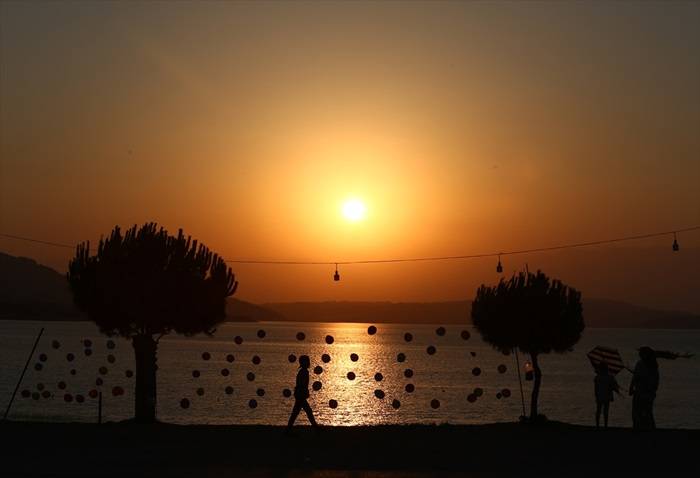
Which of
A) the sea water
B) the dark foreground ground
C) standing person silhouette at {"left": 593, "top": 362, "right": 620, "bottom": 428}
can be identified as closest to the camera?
the dark foreground ground

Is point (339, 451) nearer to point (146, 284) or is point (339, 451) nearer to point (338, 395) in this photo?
point (146, 284)

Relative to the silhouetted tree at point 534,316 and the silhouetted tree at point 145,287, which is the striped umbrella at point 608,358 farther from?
the silhouetted tree at point 145,287

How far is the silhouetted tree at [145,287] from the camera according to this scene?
28250 millimetres

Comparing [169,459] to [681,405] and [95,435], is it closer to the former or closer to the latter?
[95,435]

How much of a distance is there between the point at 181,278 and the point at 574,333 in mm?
13459

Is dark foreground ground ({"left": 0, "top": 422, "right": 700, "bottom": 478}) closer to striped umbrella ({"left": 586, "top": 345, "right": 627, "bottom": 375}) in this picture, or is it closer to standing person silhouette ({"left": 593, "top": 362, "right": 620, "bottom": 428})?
standing person silhouette ({"left": 593, "top": 362, "right": 620, "bottom": 428})

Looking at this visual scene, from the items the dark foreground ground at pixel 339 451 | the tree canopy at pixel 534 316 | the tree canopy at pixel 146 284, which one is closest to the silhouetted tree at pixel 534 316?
the tree canopy at pixel 534 316

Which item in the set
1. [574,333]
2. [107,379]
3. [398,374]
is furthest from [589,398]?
[574,333]

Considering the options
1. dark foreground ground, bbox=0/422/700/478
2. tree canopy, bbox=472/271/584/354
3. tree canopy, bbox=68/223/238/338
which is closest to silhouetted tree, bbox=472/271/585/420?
tree canopy, bbox=472/271/584/354

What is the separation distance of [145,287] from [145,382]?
3145 mm

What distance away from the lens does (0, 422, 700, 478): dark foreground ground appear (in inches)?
675

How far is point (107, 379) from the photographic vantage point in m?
101

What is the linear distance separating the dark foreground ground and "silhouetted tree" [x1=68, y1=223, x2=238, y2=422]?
403cm

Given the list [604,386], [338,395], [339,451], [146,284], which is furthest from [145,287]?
[338,395]
